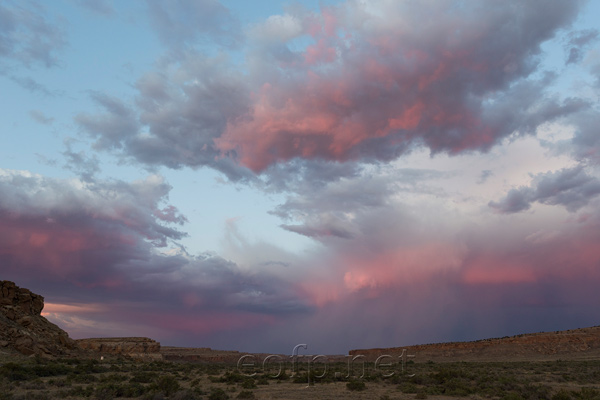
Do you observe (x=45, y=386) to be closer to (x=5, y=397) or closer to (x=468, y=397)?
(x=5, y=397)

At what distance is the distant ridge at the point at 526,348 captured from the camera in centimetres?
7225

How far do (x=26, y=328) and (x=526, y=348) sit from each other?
88.8 m

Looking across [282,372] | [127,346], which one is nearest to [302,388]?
Result: [282,372]

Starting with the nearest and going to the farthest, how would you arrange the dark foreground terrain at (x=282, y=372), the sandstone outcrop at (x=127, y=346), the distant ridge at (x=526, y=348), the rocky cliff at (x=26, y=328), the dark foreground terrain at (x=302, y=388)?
the dark foreground terrain at (x=302, y=388), the dark foreground terrain at (x=282, y=372), the rocky cliff at (x=26, y=328), the distant ridge at (x=526, y=348), the sandstone outcrop at (x=127, y=346)

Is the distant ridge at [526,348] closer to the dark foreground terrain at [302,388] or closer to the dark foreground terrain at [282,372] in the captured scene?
the dark foreground terrain at [282,372]

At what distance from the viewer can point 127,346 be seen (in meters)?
93.3

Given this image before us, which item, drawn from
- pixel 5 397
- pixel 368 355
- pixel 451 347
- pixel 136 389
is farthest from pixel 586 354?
pixel 5 397

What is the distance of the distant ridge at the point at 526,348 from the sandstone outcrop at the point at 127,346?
200 ft

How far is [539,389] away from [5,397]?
29.5 m

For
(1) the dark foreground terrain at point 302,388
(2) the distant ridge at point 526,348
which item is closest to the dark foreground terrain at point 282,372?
(1) the dark foreground terrain at point 302,388

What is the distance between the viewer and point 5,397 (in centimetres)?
1777

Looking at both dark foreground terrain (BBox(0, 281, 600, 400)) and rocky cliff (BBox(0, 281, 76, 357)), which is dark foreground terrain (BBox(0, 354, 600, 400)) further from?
rocky cliff (BBox(0, 281, 76, 357))

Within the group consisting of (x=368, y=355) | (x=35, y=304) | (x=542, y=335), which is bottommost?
(x=368, y=355)

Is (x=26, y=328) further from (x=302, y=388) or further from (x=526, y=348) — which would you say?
(x=526, y=348)
